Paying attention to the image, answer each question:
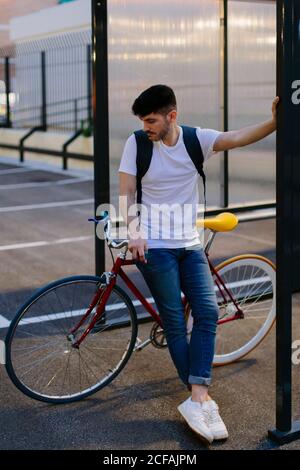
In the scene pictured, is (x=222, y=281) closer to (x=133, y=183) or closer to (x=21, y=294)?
(x=133, y=183)

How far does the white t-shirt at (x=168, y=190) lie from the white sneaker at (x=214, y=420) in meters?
0.78

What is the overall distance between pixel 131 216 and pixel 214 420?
1058 mm

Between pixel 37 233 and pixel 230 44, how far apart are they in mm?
3365

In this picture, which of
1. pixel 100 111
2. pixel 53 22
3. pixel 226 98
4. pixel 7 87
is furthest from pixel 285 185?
pixel 53 22

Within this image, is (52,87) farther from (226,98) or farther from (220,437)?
(220,437)

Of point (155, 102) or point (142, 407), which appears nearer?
point (155, 102)

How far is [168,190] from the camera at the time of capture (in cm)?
384

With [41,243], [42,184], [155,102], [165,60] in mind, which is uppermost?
[165,60]

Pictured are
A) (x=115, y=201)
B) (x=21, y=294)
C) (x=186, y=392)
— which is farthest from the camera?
(x=21, y=294)

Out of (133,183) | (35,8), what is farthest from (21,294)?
(35,8)

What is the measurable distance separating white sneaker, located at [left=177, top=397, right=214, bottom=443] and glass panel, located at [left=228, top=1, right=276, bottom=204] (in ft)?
11.6

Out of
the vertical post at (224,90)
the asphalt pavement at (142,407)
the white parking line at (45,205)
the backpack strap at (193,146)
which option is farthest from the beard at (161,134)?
the white parking line at (45,205)

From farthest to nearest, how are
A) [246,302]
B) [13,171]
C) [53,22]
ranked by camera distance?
[53,22], [13,171], [246,302]
